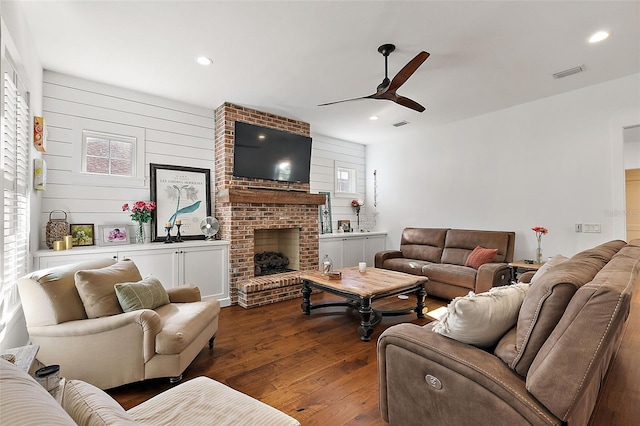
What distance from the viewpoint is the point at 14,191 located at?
2.29 meters

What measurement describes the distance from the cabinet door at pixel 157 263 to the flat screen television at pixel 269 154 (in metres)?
1.37

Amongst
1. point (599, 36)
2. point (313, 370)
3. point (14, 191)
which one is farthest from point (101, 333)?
point (599, 36)

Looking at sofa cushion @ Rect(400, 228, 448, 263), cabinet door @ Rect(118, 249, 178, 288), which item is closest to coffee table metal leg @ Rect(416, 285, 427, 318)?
sofa cushion @ Rect(400, 228, 448, 263)

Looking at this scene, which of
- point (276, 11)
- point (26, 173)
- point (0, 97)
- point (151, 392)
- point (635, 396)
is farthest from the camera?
point (26, 173)

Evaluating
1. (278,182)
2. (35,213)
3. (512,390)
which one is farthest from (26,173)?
(512,390)

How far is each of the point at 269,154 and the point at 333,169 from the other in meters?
1.76

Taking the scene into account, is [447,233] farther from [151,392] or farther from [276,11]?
[151,392]

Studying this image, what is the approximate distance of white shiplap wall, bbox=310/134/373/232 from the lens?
5668mm

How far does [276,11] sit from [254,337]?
2.85 m

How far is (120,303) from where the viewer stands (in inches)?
86.5

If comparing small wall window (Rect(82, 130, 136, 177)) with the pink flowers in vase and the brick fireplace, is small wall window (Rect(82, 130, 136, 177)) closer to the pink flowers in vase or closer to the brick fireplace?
the pink flowers in vase

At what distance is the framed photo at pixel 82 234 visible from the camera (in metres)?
3.31

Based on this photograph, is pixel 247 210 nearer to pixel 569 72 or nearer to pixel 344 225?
pixel 344 225

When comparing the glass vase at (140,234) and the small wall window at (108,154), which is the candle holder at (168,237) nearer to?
the glass vase at (140,234)
